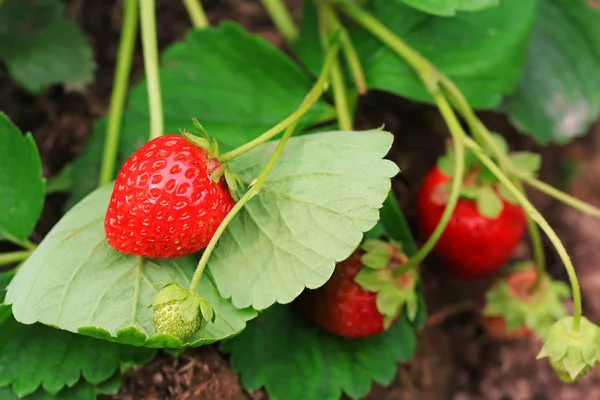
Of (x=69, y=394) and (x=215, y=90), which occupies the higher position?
(x=215, y=90)

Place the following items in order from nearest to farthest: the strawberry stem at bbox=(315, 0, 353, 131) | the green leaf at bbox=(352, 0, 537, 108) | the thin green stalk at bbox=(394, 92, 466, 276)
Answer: the thin green stalk at bbox=(394, 92, 466, 276), the strawberry stem at bbox=(315, 0, 353, 131), the green leaf at bbox=(352, 0, 537, 108)

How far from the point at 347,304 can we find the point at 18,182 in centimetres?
53

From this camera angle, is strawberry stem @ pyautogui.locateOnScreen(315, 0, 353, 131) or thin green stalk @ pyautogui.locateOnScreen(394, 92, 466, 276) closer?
thin green stalk @ pyautogui.locateOnScreen(394, 92, 466, 276)

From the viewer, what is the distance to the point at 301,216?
984 millimetres

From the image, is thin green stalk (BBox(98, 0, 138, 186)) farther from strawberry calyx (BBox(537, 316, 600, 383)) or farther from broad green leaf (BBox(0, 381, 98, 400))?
strawberry calyx (BBox(537, 316, 600, 383))

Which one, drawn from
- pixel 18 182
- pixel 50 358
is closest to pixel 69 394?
pixel 50 358

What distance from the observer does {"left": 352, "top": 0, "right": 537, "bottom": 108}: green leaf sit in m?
1.34

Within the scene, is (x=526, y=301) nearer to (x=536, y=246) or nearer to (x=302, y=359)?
(x=536, y=246)

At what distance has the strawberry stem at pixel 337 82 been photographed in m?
1.22

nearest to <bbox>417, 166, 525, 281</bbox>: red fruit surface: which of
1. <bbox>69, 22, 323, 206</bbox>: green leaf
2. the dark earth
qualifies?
the dark earth

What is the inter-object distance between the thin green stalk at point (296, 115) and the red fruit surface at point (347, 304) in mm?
249

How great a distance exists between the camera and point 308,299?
1.20m

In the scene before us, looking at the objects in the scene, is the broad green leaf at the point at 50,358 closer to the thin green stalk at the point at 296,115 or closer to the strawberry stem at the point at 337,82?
the thin green stalk at the point at 296,115

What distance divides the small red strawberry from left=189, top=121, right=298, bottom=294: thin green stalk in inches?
9.1
